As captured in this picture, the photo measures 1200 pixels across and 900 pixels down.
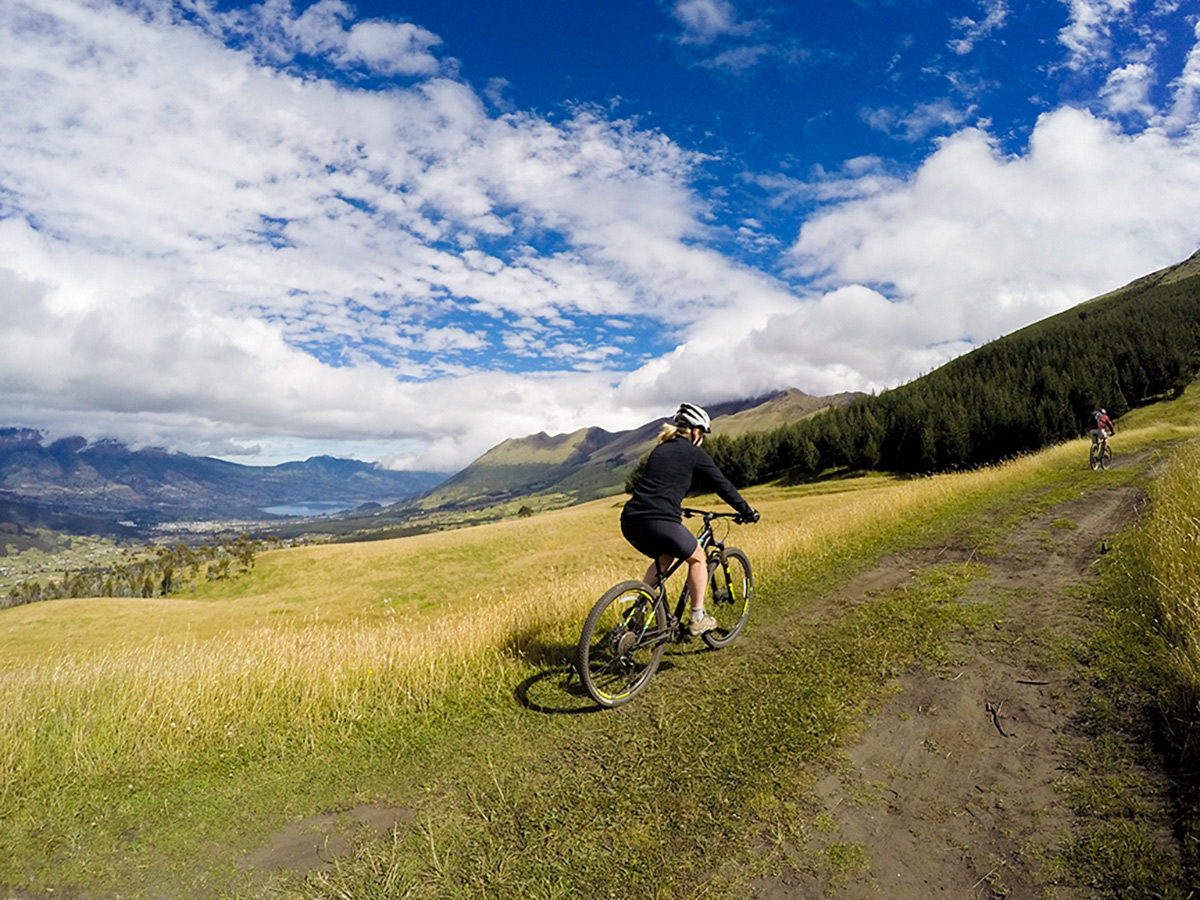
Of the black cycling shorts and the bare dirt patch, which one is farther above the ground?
the black cycling shorts

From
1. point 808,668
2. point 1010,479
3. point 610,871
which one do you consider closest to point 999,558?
point 808,668

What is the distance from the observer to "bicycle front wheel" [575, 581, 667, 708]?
6.98m

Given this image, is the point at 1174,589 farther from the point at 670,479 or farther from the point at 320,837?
the point at 320,837

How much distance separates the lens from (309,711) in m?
6.71

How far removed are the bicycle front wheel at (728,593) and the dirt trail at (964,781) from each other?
2749 millimetres

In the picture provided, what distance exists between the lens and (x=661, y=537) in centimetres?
736

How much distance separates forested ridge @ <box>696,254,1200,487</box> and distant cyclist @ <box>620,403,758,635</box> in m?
83.7

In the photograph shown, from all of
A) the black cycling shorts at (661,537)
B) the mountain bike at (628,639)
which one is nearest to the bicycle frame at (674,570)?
the mountain bike at (628,639)

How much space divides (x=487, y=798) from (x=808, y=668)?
4525 mm

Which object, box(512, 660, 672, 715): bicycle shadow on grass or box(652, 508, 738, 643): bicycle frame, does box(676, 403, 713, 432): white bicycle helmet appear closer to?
box(652, 508, 738, 643): bicycle frame

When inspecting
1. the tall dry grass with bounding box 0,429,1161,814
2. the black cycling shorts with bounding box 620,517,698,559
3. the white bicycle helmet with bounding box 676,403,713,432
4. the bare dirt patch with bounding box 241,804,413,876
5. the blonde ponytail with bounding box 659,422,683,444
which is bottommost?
the bare dirt patch with bounding box 241,804,413,876

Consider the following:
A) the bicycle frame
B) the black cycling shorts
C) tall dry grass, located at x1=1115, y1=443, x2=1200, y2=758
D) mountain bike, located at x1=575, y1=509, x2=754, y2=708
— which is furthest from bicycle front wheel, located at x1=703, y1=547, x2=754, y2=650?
tall dry grass, located at x1=1115, y1=443, x2=1200, y2=758

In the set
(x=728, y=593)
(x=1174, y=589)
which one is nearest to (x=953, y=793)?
(x=1174, y=589)

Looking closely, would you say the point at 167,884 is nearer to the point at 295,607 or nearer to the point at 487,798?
the point at 487,798
